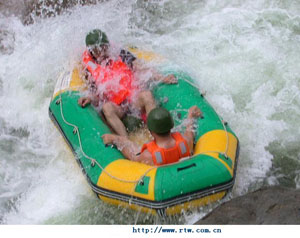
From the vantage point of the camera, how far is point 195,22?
24.5 feet

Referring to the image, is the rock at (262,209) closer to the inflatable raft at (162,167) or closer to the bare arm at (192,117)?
the inflatable raft at (162,167)

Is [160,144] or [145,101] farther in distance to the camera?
[145,101]

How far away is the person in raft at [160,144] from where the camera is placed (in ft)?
12.2

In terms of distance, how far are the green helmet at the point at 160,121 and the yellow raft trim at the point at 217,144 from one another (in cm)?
53

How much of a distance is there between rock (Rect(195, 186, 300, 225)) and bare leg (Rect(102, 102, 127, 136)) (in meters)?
1.53

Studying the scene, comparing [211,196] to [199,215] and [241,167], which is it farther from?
[241,167]

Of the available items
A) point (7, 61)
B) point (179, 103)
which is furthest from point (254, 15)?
point (7, 61)

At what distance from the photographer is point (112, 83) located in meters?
4.91

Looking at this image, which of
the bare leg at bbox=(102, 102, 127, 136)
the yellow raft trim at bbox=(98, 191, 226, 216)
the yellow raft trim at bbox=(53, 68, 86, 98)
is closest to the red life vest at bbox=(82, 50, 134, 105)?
the bare leg at bbox=(102, 102, 127, 136)

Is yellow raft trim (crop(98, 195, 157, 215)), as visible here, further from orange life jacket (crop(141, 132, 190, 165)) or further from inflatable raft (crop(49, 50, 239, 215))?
orange life jacket (crop(141, 132, 190, 165))

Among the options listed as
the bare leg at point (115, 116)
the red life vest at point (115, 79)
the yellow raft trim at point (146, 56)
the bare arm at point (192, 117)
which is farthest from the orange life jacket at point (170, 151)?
the yellow raft trim at point (146, 56)

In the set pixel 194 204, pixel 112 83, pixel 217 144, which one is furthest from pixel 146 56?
pixel 194 204

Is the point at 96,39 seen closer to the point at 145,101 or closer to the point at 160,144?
the point at 145,101

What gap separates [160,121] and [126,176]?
650 millimetres
